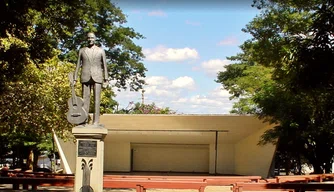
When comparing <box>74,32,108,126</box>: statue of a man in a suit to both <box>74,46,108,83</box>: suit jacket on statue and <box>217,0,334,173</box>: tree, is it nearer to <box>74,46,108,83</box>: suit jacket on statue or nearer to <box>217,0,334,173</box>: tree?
<box>74,46,108,83</box>: suit jacket on statue

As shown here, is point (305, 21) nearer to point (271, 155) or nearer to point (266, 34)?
point (266, 34)

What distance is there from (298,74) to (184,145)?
24272mm

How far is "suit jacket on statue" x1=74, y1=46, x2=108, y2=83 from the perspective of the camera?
9.71 meters

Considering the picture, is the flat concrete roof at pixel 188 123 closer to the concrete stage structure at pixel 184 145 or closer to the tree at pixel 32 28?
the concrete stage structure at pixel 184 145

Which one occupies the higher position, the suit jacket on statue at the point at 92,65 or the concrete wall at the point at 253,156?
the suit jacket on statue at the point at 92,65

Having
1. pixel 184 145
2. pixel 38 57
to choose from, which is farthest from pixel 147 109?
pixel 38 57

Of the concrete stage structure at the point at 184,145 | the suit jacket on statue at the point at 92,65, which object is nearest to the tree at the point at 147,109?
the concrete stage structure at the point at 184,145


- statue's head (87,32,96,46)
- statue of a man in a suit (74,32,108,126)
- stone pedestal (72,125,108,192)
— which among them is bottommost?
stone pedestal (72,125,108,192)

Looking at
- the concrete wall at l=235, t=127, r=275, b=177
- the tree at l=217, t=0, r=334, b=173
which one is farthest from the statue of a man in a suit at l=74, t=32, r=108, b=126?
the concrete wall at l=235, t=127, r=275, b=177

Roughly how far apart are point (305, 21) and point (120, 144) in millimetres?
18104

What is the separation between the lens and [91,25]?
27.1 meters

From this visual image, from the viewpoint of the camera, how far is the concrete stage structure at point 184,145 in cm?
2578

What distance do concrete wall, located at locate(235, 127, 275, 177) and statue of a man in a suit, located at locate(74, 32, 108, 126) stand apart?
1759cm

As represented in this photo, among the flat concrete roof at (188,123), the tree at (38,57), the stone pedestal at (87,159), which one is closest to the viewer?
the stone pedestal at (87,159)
